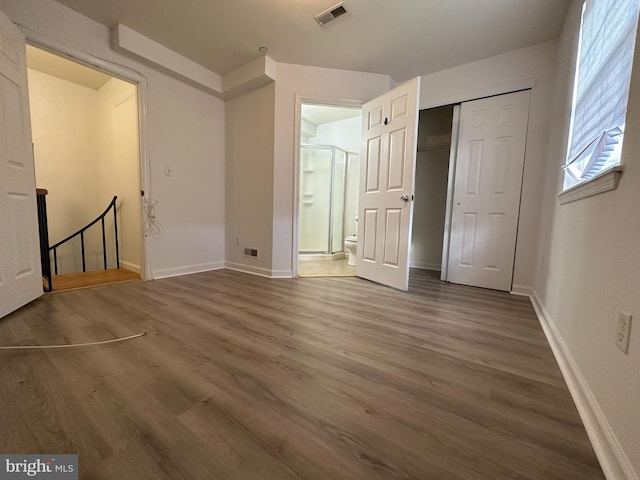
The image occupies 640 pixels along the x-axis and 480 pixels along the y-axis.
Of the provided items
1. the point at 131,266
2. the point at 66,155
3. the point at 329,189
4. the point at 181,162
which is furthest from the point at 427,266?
the point at 66,155

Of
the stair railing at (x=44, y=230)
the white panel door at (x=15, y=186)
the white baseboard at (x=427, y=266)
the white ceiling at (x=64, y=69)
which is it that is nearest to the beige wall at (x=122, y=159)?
the white ceiling at (x=64, y=69)

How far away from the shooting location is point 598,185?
1.04m

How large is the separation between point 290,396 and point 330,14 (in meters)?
2.71

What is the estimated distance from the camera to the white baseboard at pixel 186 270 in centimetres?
282

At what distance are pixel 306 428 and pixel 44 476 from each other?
0.73 meters

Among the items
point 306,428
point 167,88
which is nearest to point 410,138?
point 306,428

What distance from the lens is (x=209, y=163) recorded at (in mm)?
3215

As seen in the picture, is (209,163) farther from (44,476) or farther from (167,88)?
(44,476)

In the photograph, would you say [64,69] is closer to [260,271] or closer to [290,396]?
[260,271]

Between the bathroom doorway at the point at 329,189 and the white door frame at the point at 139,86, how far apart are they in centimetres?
233

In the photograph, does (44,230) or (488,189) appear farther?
(488,189)

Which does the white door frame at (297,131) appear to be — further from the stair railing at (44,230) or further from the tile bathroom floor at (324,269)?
the stair railing at (44,230)

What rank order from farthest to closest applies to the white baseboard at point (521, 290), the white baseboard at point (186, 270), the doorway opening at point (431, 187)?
the doorway opening at point (431, 187)
the white baseboard at point (186, 270)
the white baseboard at point (521, 290)

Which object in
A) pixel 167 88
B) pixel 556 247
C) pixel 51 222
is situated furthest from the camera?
pixel 51 222
